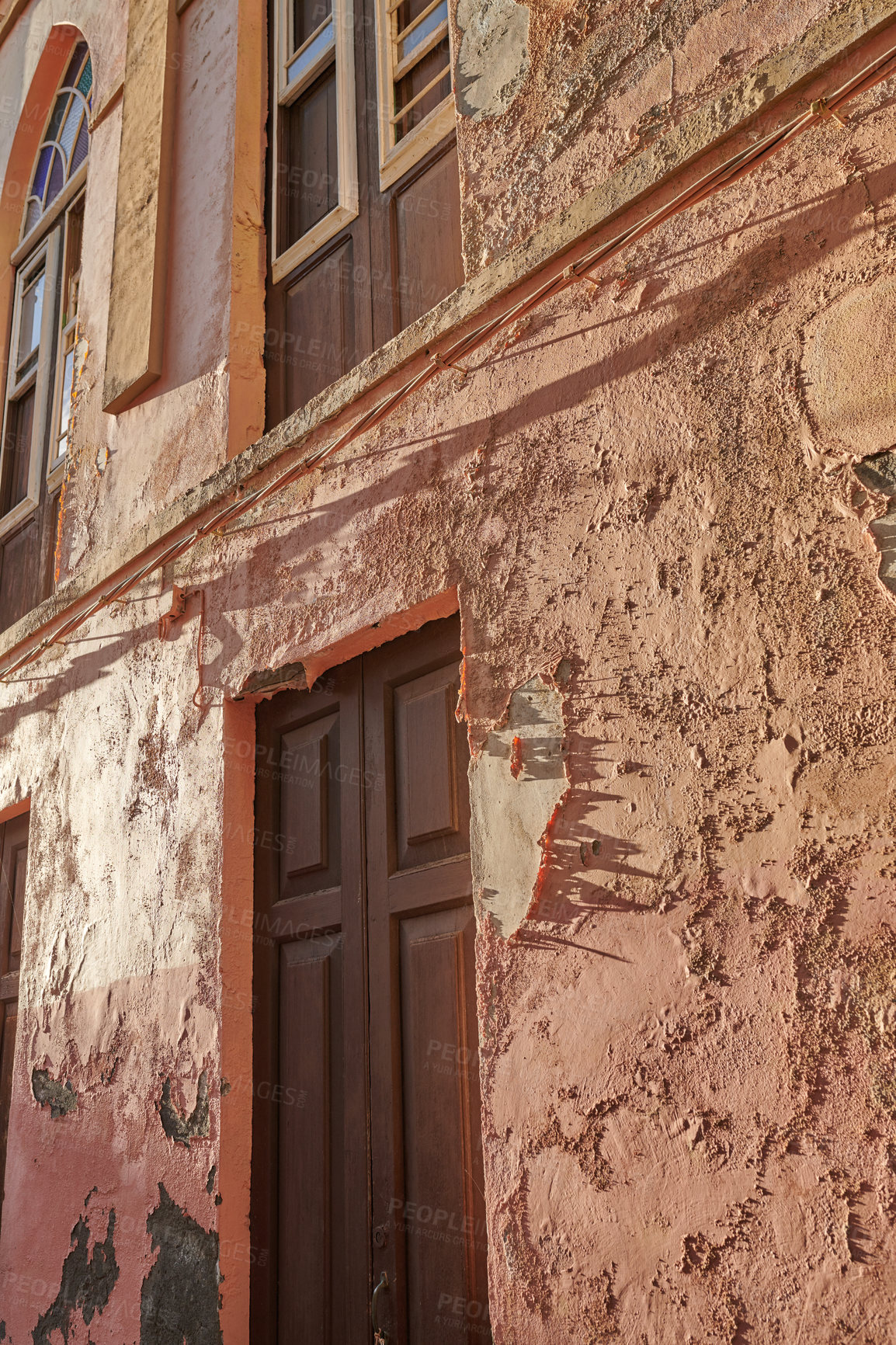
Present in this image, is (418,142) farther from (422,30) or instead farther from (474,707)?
(474,707)

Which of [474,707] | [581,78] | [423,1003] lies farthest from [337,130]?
[423,1003]

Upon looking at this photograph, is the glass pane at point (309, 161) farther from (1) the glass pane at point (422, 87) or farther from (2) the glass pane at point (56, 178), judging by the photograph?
(2) the glass pane at point (56, 178)

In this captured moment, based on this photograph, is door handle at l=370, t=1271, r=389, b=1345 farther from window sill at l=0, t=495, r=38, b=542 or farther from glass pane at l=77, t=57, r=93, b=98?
glass pane at l=77, t=57, r=93, b=98

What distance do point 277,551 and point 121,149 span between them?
2835mm

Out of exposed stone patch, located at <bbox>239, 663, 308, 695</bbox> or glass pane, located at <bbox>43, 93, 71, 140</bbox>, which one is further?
glass pane, located at <bbox>43, 93, 71, 140</bbox>

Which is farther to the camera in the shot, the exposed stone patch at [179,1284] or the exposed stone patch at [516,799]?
the exposed stone patch at [179,1284]

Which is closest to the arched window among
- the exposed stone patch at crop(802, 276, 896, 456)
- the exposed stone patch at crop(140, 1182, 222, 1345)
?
the exposed stone patch at crop(140, 1182, 222, 1345)

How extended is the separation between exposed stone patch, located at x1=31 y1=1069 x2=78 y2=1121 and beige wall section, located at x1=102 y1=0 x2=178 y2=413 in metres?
2.87

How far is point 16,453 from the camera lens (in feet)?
22.9

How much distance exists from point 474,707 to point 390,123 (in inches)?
95.2

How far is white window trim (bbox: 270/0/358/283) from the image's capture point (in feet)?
13.9

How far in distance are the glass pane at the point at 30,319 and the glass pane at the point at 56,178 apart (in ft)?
1.66

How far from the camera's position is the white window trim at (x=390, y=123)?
12.5 feet

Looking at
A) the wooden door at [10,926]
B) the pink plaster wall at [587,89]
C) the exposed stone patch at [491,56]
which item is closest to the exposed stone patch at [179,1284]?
the wooden door at [10,926]
